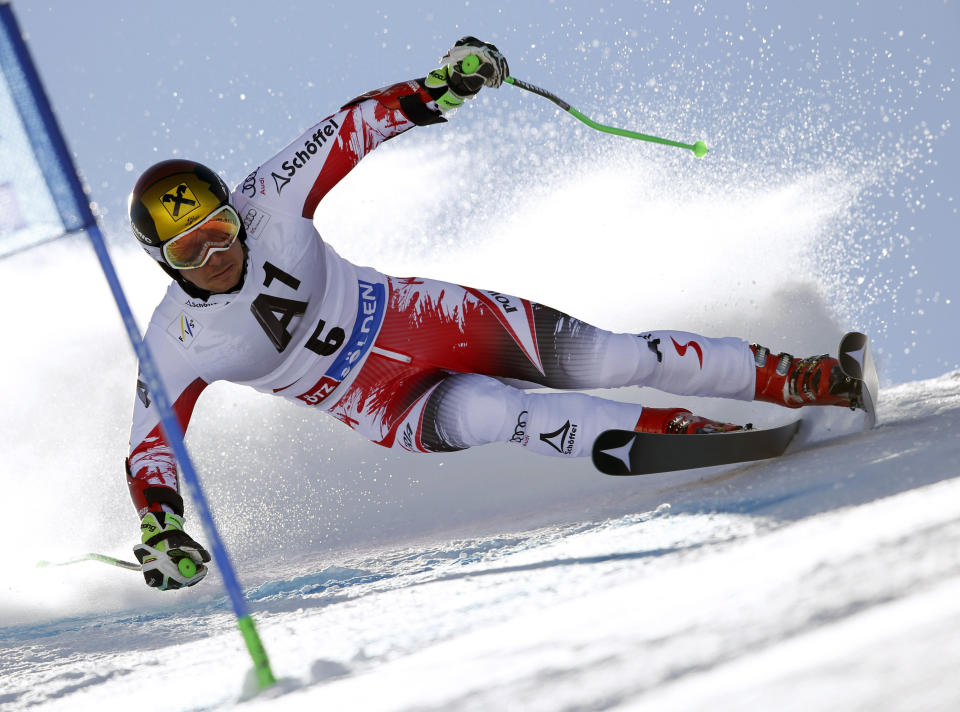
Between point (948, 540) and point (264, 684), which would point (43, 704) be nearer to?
point (264, 684)

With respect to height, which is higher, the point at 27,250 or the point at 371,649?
the point at 27,250

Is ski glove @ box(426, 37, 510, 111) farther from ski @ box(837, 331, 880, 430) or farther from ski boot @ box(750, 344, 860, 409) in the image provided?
ski @ box(837, 331, 880, 430)

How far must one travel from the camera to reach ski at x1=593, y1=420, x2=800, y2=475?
2838 millimetres

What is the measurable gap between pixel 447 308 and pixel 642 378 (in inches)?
30.9

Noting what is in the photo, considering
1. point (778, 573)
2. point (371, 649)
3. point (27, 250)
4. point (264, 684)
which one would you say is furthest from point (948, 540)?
point (27, 250)

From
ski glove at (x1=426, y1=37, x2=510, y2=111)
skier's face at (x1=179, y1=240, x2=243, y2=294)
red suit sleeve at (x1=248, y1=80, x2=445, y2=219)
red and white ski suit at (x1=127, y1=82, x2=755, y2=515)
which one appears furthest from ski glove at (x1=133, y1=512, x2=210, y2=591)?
ski glove at (x1=426, y1=37, x2=510, y2=111)

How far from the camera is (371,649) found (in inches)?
73.6

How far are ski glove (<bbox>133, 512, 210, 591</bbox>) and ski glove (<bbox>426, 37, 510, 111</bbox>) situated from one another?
173 cm

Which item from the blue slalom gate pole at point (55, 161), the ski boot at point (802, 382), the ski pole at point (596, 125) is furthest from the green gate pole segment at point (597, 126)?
the blue slalom gate pole at point (55, 161)

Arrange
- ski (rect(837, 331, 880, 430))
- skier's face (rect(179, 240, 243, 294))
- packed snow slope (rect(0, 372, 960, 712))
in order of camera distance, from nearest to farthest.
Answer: packed snow slope (rect(0, 372, 960, 712)), skier's face (rect(179, 240, 243, 294)), ski (rect(837, 331, 880, 430))

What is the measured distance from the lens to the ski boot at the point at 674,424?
3.01m

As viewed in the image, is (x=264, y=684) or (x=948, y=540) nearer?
(x=948, y=540)

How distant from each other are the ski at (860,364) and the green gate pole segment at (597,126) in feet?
2.89

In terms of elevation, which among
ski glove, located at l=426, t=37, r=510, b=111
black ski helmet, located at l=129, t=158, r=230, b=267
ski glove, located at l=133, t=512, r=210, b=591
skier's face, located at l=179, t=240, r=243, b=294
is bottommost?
ski glove, located at l=133, t=512, r=210, b=591
